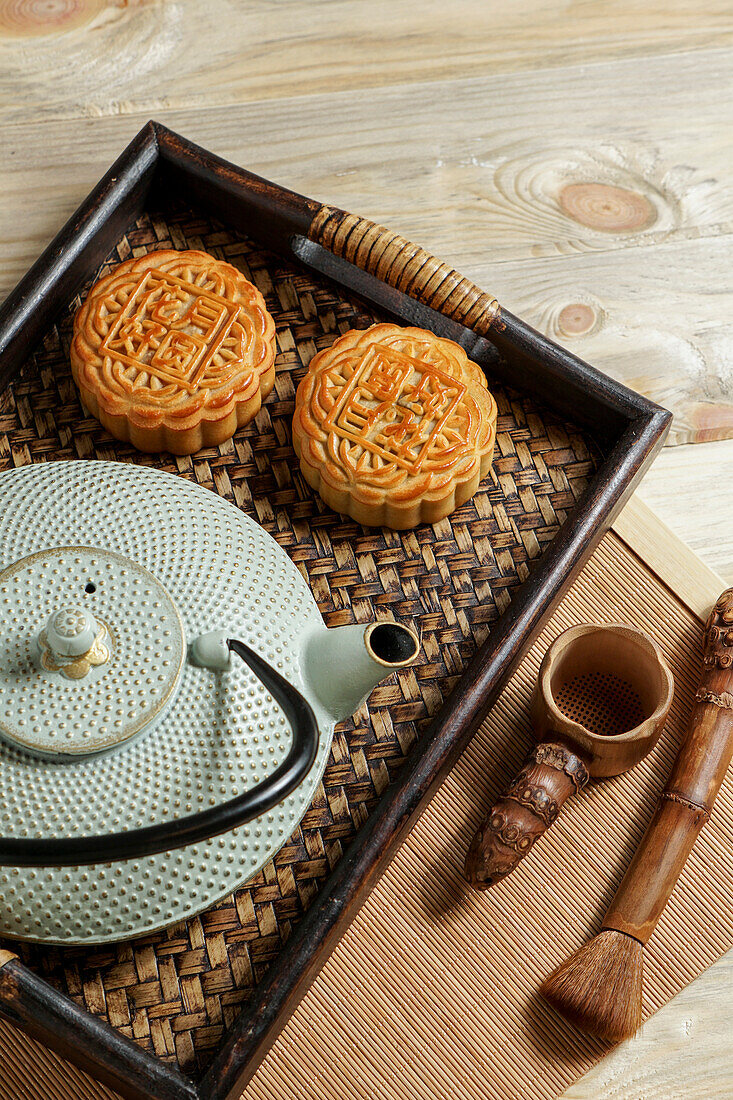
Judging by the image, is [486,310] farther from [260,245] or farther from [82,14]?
[82,14]

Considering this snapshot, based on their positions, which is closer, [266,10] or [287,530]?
[287,530]

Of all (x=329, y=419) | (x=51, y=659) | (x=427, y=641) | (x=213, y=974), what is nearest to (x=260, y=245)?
(x=329, y=419)

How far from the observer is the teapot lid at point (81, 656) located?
65cm

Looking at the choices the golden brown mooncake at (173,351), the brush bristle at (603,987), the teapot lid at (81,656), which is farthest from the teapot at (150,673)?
the brush bristle at (603,987)

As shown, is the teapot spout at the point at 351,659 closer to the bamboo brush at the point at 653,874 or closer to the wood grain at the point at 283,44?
the bamboo brush at the point at 653,874

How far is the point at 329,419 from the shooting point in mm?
888

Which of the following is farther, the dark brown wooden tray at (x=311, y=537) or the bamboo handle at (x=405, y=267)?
the bamboo handle at (x=405, y=267)

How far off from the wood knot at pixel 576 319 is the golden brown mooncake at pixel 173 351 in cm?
36

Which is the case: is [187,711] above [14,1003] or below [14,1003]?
above

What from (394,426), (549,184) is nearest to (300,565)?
(394,426)

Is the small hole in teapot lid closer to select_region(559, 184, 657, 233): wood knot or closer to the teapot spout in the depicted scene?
the teapot spout

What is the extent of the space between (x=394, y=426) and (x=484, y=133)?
0.50 metres

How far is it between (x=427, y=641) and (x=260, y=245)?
42 centimetres

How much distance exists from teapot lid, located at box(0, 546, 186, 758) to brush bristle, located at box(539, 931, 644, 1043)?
0.40 meters
